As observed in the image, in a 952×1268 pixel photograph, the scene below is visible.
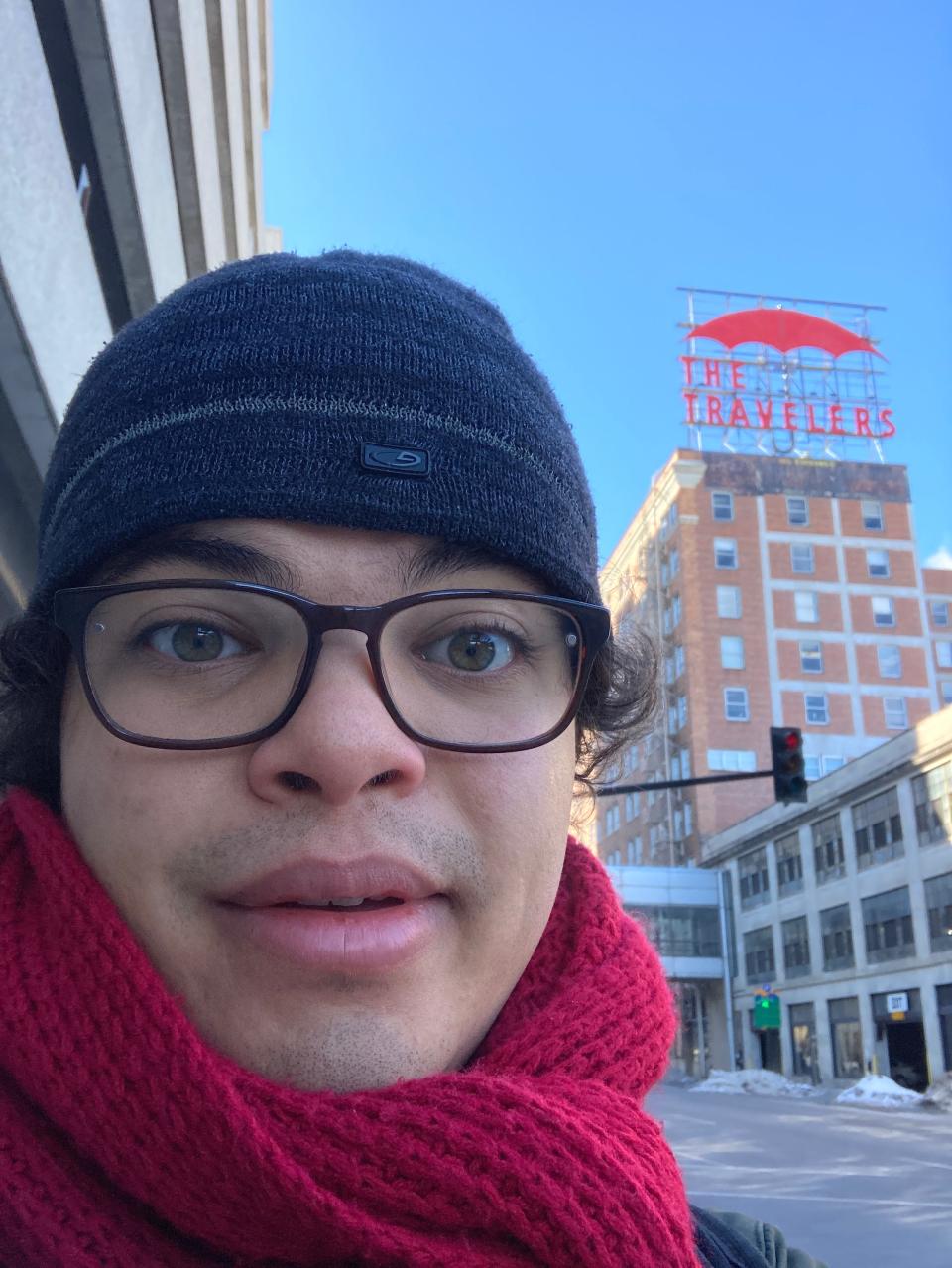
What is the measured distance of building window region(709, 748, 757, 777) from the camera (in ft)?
157

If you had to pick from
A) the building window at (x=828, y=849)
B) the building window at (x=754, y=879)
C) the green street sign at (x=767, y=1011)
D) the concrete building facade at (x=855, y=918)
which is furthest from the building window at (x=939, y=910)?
the building window at (x=754, y=879)

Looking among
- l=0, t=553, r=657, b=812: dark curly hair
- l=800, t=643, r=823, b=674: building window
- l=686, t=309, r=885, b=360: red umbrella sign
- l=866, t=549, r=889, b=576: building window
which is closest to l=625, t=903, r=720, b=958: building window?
l=800, t=643, r=823, b=674: building window

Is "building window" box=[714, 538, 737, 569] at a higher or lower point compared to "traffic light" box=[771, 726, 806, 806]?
higher

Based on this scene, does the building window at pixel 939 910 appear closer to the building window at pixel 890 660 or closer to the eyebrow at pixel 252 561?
the building window at pixel 890 660

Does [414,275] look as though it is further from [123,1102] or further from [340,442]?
[123,1102]

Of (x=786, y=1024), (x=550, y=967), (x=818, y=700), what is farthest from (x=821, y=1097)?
(x=550, y=967)

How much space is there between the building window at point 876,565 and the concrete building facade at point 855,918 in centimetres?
1562

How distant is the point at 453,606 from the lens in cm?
148

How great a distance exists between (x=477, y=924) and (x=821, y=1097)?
35.6 metres

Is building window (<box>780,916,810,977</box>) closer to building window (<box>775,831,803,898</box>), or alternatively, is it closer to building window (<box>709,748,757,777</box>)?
building window (<box>775,831,803,898</box>)

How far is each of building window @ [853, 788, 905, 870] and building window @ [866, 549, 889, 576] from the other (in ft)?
62.3

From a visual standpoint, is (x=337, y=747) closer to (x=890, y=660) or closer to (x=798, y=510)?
(x=890, y=660)

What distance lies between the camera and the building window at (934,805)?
101ft

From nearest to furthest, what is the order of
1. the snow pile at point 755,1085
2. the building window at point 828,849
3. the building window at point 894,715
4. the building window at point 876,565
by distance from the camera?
1. the snow pile at point 755,1085
2. the building window at point 828,849
3. the building window at point 894,715
4. the building window at point 876,565
